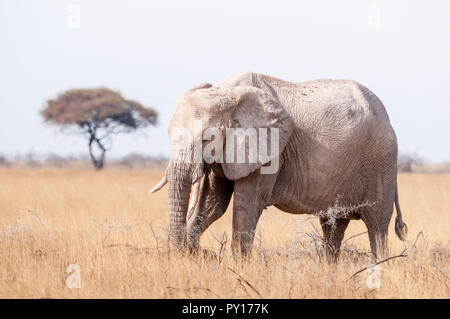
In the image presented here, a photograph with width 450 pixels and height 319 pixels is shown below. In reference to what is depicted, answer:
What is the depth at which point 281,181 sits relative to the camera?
7.79 meters

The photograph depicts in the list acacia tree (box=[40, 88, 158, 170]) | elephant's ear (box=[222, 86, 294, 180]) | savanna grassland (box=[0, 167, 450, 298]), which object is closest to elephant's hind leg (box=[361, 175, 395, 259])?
savanna grassland (box=[0, 167, 450, 298])

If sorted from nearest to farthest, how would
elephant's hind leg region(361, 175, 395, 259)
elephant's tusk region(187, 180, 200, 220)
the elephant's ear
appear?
the elephant's ear → elephant's tusk region(187, 180, 200, 220) → elephant's hind leg region(361, 175, 395, 259)

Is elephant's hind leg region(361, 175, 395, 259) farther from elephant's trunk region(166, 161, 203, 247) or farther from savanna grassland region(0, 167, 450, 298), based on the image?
elephant's trunk region(166, 161, 203, 247)

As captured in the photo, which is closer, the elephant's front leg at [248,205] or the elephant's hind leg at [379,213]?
the elephant's front leg at [248,205]

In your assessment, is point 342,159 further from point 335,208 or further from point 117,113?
point 117,113

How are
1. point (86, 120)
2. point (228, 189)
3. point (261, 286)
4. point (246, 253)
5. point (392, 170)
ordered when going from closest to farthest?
point (261, 286)
point (246, 253)
point (228, 189)
point (392, 170)
point (86, 120)

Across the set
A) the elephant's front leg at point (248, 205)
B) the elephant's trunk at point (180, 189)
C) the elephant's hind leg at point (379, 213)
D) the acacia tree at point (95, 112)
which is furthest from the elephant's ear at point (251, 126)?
the acacia tree at point (95, 112)

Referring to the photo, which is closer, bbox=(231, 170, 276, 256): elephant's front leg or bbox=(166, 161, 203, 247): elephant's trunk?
bbox=(166, 161, 203, 247): elephant's trunk

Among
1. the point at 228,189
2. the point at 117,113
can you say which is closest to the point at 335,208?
the point at 228,189

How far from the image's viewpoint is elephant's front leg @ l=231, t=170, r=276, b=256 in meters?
7.19

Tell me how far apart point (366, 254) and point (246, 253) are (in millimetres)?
1663

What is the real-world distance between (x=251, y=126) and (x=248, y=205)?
790 millimetres

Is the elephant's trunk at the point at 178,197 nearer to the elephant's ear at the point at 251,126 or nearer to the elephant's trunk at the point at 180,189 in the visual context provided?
the elephant's trunk at the point at 180,189

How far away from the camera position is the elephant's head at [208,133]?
22.2ft
